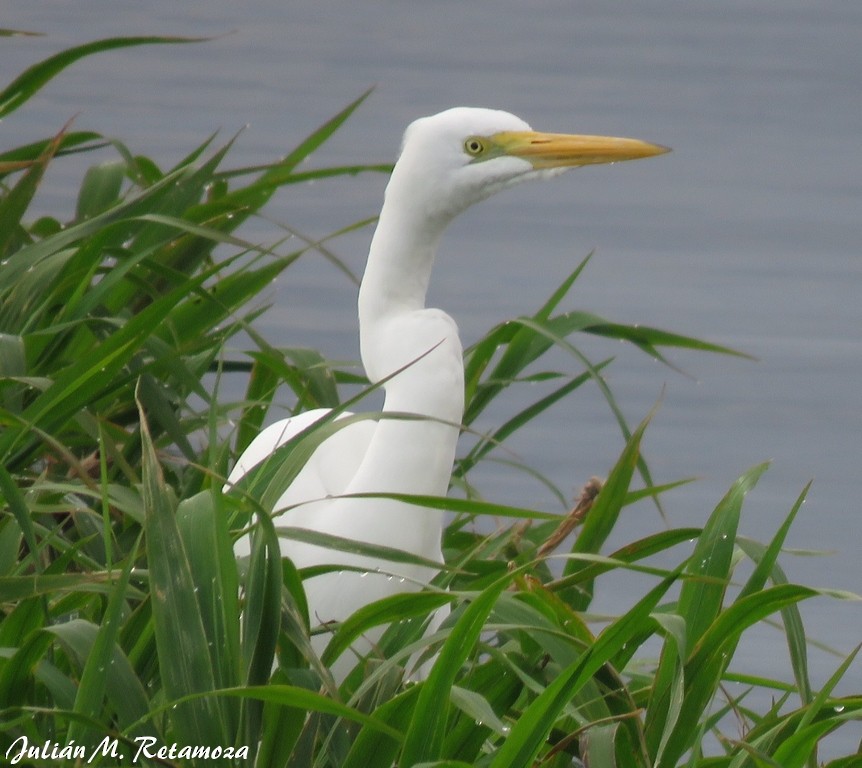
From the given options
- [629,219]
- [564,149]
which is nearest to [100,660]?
[564,149]

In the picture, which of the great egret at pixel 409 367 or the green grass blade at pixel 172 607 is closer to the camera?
the green grass blade at pixel 172 607

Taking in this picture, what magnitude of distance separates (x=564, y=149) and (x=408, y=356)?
0.31 metres

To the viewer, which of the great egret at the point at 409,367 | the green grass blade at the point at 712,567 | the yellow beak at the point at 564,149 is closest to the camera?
the green grass blade at the point at 712,567

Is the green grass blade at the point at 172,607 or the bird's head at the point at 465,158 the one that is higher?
the bird's head at the point at 465,158

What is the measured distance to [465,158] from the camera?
71.7 inches

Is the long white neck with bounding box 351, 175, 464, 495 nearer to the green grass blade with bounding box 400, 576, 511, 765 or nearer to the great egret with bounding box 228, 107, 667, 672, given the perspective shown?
the great egret with bounding box 228, 107, 667, 672

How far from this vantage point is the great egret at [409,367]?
176 centimetres

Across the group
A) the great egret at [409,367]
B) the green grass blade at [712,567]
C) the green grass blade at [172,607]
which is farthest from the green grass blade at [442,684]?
the great egret at [409,367]

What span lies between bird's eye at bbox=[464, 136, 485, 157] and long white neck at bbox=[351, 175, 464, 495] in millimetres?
82

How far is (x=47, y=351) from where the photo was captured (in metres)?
1.99

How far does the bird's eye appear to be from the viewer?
1.83 metres

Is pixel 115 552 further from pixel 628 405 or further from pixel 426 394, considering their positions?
pixel 628 405

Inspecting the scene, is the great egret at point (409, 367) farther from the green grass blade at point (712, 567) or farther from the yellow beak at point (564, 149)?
the green grass blade at point (712, 567)

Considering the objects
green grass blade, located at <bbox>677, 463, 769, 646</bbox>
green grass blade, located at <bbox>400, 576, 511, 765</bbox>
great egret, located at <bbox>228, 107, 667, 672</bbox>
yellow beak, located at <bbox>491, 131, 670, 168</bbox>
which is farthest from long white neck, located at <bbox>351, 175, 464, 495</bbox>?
green grass blade, located at <bbox>400, 576, 511, 765</bbox>
